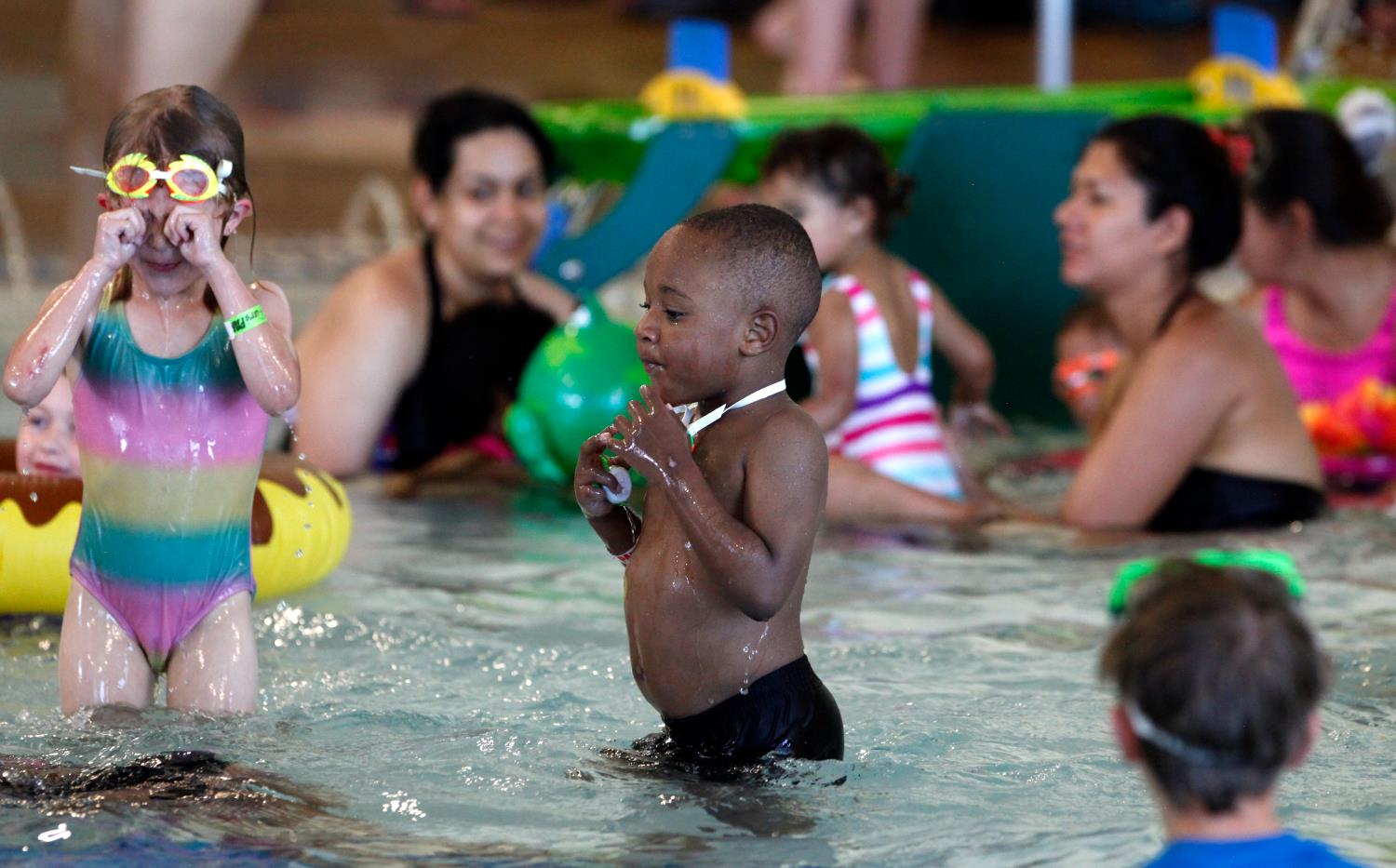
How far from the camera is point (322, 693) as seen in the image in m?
2.95

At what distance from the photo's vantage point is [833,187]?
15.8ft

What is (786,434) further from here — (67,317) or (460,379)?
(460,379)

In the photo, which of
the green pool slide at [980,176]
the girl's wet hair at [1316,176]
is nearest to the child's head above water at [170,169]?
the green pool slide at [980,176]

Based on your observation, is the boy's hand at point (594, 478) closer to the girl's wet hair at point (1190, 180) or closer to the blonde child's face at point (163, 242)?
the blonde child's face at point (163, 242)

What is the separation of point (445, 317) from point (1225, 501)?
6.89 feet

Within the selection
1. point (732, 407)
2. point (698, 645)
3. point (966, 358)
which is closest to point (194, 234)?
point (732, 407)

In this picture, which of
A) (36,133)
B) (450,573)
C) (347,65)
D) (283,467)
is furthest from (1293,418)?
(347,65)

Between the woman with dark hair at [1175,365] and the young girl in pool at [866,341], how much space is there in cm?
45

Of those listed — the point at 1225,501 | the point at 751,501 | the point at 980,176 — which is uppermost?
the point at 980,176

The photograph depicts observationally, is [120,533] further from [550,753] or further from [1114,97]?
[1114,97]

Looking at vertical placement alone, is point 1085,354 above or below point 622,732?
above

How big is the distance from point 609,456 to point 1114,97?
4.49 m

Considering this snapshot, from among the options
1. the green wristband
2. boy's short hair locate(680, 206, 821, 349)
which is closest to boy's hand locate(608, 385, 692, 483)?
boy's short hair locate(680, 206, 821, 349)

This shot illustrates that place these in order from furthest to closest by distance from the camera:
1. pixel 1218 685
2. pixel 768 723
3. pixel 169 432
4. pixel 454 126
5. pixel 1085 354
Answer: pixel 1085 354, pixel 454 126, pixel 169 432, pixel 768 723, pixel 1218 685
